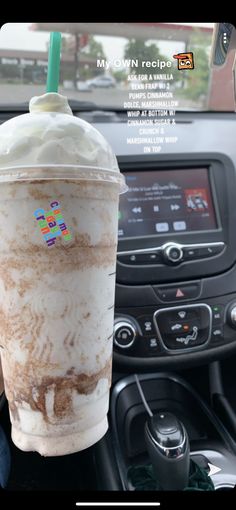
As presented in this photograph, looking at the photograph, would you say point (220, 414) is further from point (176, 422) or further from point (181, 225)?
point (181, 225)

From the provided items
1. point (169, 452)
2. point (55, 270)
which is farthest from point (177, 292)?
point (55, 270)

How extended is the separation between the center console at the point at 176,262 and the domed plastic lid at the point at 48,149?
1.57 ft

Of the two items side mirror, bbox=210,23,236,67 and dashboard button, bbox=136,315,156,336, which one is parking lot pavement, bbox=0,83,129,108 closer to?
side mirror, bbox=210,23,236,67

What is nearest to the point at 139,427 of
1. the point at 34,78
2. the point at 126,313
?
the point at 126,313

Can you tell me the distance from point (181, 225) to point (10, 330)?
2.06 feet

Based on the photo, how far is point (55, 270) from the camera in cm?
57

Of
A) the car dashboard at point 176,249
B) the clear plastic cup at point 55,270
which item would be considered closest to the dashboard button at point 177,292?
the car dashboard at point 176,249

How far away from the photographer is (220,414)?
117cm

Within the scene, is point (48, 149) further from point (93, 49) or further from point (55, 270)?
point (93, 49)

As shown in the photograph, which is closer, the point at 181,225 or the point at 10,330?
the point at 10,330

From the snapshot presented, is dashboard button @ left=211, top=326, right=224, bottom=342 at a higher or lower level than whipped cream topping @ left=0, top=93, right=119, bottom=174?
lower

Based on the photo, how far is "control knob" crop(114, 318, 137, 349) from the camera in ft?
3.25

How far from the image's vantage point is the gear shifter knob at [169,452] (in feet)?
2.93

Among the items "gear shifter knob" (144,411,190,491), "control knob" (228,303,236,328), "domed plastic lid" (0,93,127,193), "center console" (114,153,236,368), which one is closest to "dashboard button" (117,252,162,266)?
"center console" (114,153,236,368)
